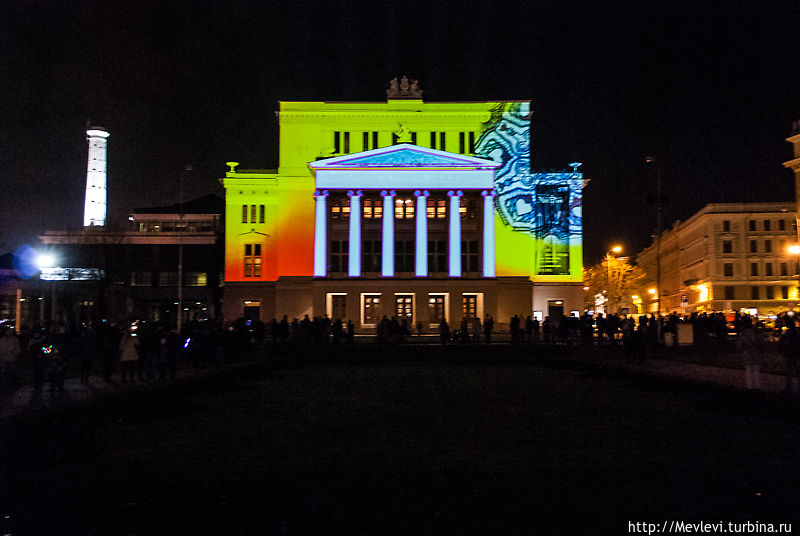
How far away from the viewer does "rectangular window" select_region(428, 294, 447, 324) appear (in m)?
65.3

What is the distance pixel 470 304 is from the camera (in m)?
65.6

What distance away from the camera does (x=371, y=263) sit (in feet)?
219

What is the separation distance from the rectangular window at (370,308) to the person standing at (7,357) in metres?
46.4

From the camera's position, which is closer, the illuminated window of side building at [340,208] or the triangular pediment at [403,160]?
the triangular pediment at [403,160]

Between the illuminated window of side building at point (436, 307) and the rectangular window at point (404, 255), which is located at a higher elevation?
the rectangular window at point (404, 255)

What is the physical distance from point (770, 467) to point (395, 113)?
2559 inches

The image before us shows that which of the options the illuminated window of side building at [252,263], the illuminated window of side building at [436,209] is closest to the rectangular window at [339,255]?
the illuminated window of side building at [436,209]

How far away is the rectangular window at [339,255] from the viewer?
219ft

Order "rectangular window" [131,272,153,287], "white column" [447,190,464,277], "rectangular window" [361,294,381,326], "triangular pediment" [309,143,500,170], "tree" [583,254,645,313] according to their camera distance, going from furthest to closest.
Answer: "tree" [583,254,645,313]
"rectangular window" [131,272,153,287]
"white column" [447,190,464,277]
"rectangular window" [361,294,381,326]
"triangular pediment" [309,143,500,170]

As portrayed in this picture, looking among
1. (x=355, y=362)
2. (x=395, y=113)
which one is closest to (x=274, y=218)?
(x=395, y=113)

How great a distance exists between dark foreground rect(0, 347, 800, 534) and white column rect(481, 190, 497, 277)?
4735cm

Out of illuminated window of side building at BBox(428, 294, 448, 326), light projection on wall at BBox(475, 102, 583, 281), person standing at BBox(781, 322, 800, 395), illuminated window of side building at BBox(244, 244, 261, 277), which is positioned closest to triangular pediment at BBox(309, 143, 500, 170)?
light projection on wall at BBox(475, 102, 583, 281)

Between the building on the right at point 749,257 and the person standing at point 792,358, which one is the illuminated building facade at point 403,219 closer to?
the building on the right at point 749,257

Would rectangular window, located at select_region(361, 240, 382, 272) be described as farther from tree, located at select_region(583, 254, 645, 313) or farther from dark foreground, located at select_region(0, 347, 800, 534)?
dark foreground, located at select_region(0, 347, 800, 534)
